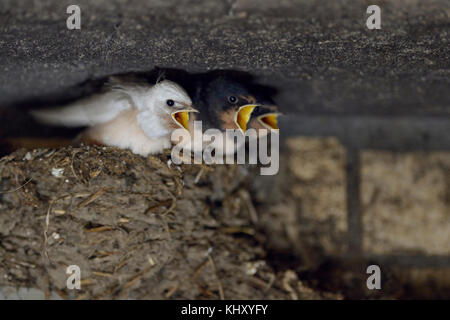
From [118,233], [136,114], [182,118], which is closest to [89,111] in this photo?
[136,114]

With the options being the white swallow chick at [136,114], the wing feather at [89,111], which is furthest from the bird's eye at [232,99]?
the wing feather at [89,111]

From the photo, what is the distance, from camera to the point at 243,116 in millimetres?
1836

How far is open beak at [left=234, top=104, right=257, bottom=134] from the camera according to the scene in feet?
5.93

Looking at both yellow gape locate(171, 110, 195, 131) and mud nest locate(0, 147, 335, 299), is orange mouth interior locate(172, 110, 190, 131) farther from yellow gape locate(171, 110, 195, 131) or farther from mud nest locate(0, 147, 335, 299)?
mud nest locate(0, 147, 335, 299)

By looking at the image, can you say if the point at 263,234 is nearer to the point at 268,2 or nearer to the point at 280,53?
the point at 280,53

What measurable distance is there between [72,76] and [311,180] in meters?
1.25

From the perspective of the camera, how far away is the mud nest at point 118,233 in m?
1.72

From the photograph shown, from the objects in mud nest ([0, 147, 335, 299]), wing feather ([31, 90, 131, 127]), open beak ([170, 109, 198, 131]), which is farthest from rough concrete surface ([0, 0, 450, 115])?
mud nest ([0, 147, 335, 299])

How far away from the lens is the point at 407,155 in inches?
90.7

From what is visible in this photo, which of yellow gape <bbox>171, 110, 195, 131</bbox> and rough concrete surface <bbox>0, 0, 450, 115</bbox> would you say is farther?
yellow gape <bbox>171, 110, 195, 131</bbox>

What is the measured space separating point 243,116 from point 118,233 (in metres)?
0.67

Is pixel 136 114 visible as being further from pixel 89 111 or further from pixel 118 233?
pixel 118 233

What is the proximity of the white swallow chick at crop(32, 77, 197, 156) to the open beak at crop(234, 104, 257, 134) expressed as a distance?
200 mm
